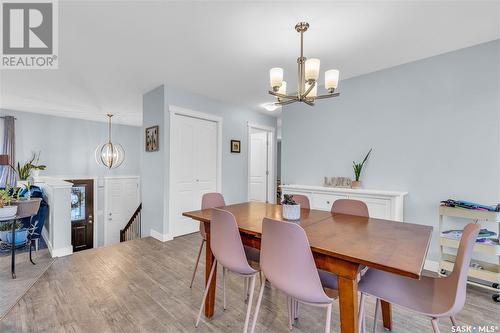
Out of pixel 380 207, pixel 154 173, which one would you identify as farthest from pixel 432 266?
pixel 154 173

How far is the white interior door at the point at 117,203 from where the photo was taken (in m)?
6.35

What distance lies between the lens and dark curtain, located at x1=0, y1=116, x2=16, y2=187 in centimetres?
488

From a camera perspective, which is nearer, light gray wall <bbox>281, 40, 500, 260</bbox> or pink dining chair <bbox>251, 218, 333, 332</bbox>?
pink dining chair <bbox>251, 218, 333, 332</bbox>

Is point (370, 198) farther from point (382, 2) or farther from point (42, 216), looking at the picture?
point (42, 216)

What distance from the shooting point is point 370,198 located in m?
2.72

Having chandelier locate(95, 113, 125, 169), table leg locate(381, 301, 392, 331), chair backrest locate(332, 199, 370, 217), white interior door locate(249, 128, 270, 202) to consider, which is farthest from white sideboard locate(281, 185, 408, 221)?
chandelier locate(95, 113, 125, 169)

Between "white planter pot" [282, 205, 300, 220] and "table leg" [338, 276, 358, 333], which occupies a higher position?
"white planter pot" [282, 205, 300, 220]

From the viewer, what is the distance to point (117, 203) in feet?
21.5

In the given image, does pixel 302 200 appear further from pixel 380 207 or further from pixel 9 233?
pixel 9 233

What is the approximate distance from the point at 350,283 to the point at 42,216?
12.6 feet

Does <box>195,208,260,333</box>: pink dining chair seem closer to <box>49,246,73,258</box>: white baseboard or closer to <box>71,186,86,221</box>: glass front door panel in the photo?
<box>49,246,73,258</box>: white baseboard

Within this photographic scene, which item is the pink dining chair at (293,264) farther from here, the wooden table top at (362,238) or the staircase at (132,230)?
the staircase at (132,230)

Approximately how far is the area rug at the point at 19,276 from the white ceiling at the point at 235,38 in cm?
242

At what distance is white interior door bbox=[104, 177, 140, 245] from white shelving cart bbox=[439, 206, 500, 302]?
274 inches
